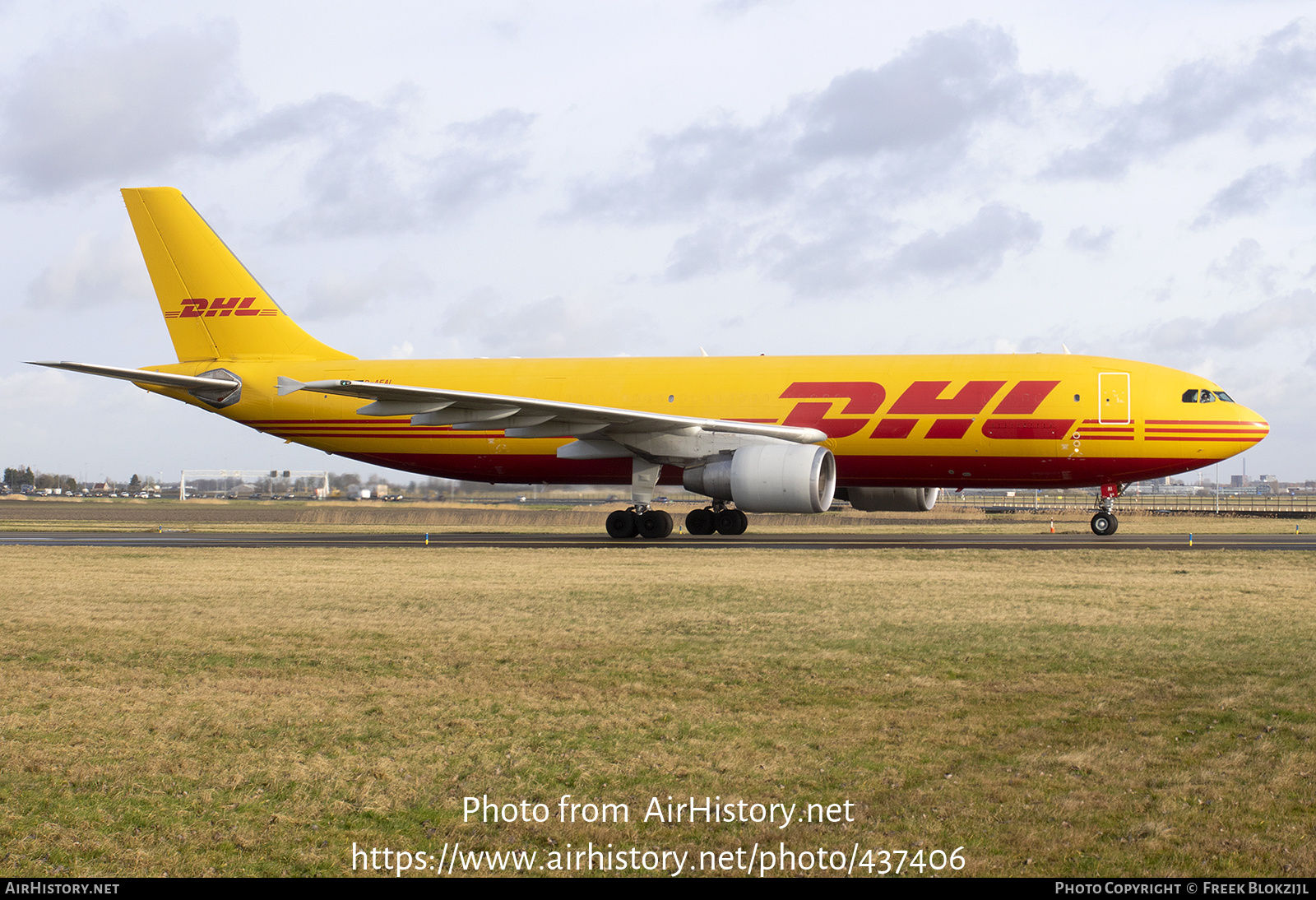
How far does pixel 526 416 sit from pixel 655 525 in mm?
3966

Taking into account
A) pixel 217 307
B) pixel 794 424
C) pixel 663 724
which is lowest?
pixel 663 724

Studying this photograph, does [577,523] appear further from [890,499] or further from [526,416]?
[526,416]

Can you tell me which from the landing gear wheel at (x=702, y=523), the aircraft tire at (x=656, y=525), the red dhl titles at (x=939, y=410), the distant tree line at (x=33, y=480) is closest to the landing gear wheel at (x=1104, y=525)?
the red dhl titles at (x=939, y=410)

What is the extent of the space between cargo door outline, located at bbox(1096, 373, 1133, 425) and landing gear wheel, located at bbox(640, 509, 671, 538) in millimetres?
10180

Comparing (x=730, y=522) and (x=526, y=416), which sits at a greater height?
(x=526, y=416)

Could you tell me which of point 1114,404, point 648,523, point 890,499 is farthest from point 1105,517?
point 648,523

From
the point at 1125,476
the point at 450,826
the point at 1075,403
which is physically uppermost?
the point at 1075,403

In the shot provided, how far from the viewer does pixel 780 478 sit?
852 inches

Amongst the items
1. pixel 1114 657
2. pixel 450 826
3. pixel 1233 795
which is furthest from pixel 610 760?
pixel 1114 657

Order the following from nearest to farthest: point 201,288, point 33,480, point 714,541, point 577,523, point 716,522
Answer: point 714,541 → point 716,522 → point 201,288 → point 577,523 → point 33,480

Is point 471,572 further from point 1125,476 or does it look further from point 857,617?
point 1125,476

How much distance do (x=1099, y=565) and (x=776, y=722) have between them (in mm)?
12132

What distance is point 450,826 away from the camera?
501 cm

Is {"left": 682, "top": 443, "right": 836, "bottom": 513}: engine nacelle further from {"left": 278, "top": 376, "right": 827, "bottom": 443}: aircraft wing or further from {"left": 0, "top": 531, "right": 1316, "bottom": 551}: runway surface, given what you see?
{"left": 278, "top": 376, "right": 827, "bottom": 443}: aircraft wing
